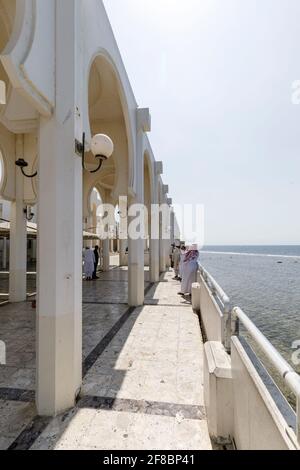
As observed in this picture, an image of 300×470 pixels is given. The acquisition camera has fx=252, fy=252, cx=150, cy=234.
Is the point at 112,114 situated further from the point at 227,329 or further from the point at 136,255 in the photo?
the point at 227,329

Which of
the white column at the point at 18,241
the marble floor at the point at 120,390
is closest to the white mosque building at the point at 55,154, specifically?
the marble floor at the point at 120,390

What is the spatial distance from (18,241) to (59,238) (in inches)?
229

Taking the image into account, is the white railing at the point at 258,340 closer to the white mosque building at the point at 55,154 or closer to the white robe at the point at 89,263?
the white mosque building at the point at 55,154

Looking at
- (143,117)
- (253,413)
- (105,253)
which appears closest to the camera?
(253,413)

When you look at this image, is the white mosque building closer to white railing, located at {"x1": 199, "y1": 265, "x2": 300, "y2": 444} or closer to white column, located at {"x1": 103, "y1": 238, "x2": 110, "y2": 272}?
white railing, located at {"x1": 199, "y1": 265, "x2": 300, "y2": 444}

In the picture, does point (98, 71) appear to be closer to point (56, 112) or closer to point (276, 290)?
point (56, 112)

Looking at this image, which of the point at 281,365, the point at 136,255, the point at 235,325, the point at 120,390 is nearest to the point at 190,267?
the point at 136,255

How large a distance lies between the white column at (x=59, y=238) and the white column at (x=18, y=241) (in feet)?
18.1

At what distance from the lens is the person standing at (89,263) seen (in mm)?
11859

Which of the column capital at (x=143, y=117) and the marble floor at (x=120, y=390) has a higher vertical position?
the column capital at (x=143, y=117)

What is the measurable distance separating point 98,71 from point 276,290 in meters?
13.8

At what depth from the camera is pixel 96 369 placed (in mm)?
3729

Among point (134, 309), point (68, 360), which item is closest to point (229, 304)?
point (68, 360)

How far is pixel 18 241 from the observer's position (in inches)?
304
